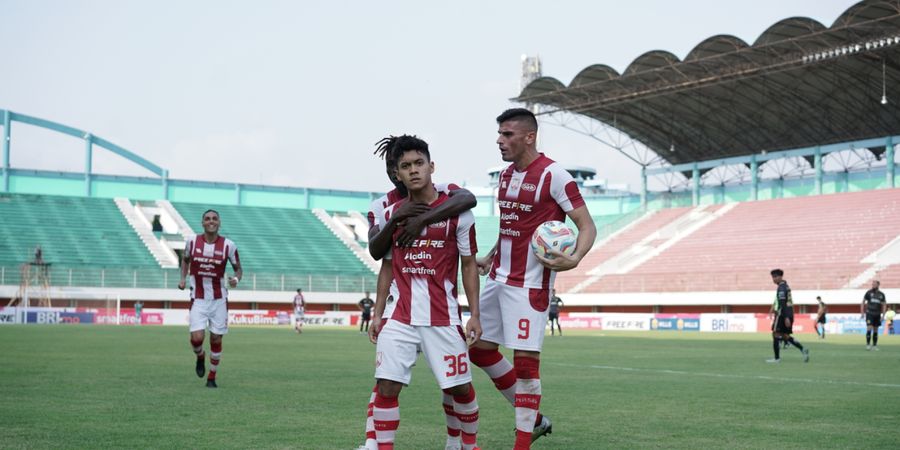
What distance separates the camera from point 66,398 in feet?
38.0

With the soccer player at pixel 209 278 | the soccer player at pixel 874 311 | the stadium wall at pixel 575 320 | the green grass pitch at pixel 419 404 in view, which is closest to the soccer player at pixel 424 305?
the green grass pitch at pixel 419 404

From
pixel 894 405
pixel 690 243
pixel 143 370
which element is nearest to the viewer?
pixel 894 405

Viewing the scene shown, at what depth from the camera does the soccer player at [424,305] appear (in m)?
6.65

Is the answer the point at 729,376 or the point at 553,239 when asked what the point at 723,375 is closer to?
the point at 729,376

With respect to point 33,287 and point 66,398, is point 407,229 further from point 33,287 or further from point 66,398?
point 33,287

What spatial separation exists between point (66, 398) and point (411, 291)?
646 centimetres

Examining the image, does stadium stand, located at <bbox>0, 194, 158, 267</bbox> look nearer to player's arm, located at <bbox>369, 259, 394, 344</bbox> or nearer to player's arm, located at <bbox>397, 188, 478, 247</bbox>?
player's arm, located at <bbox>369, 259, 394, 344</bbox>

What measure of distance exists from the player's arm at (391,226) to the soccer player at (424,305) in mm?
17

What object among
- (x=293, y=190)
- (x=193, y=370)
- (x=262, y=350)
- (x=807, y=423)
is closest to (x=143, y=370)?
(x=193, y=370)

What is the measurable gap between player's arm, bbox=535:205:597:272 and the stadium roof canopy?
40707 mm

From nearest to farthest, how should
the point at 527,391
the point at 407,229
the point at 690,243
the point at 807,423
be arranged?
1. the point at 407,229
2. the point at 527,391
3. the point at 807,423
4. the point at 690,243

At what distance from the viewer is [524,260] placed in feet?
24.8

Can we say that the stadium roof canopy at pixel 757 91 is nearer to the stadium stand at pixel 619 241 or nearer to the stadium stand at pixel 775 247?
the stadium stand at pixel 775 247

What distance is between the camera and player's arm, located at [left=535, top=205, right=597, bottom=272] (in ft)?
23.6
